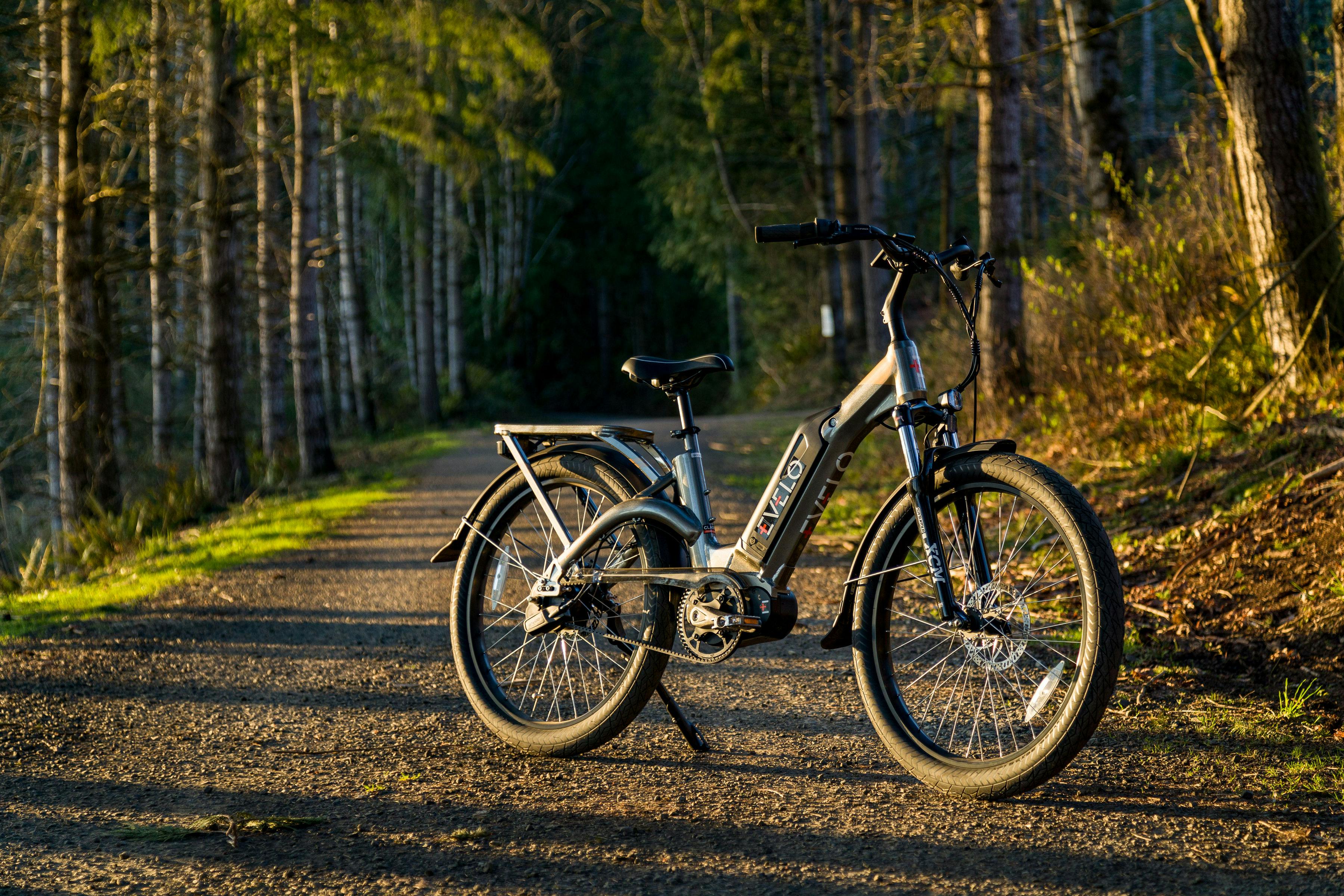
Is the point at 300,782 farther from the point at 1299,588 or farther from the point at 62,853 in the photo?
the point at 1299,588

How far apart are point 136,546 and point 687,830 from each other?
8.97m

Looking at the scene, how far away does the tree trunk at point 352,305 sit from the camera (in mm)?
23312

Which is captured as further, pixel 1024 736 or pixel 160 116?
pixel 160 116

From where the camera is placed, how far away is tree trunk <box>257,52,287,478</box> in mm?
14180

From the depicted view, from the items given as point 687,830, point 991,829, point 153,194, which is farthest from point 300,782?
point 153,194

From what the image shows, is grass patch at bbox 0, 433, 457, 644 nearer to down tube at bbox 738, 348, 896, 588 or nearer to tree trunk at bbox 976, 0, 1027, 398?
down tube at bbox 738, 348, 896, 588

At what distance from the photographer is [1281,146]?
602 centimetres

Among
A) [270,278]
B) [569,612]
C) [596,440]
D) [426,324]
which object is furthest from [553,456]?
[426,324]

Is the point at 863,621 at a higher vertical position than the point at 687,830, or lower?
higher

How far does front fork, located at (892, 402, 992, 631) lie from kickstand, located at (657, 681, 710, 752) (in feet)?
3.04

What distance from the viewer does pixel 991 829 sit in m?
2.89

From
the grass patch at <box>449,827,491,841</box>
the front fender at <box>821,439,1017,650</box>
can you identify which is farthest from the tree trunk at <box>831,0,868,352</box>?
the grass patch at <box>449,827,491,841</box>

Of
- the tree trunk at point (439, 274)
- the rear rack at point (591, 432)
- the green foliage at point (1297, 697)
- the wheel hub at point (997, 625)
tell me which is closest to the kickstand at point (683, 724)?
the rear rack at point (591, 432)

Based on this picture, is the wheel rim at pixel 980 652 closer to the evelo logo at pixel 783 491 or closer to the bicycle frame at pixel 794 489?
the bicycle frame at pixel 794 489
